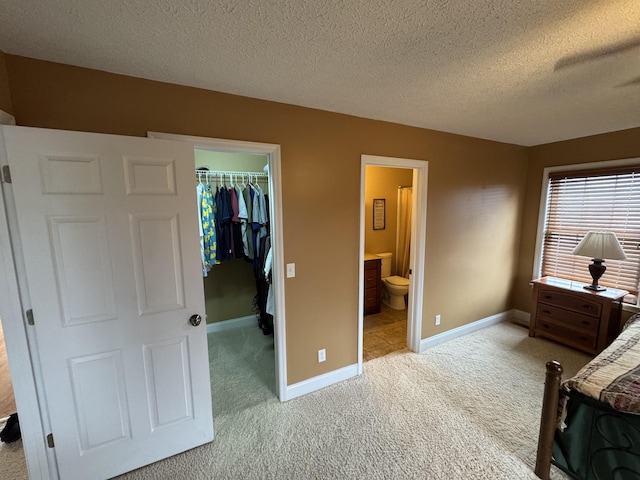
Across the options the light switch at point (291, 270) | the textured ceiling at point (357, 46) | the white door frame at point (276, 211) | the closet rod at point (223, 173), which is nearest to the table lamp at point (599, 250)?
the textured ceiling at point (357, 46)

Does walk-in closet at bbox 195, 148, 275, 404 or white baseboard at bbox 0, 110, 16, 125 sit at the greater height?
white baseboard at bbox 0, 110, 16, 125

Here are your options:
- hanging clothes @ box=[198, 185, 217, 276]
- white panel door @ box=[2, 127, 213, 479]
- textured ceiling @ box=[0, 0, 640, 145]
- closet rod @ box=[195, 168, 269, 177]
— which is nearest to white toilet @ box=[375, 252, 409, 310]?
closet rod @ box=[195, 168, 269, 177]

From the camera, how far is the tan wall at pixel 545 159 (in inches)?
107

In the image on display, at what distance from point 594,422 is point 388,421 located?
117 centimetres

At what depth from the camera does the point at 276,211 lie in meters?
1.97

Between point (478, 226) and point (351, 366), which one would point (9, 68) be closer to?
point (351, 366)

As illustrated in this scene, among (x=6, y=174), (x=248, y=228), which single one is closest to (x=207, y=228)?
(x=248, y=228)

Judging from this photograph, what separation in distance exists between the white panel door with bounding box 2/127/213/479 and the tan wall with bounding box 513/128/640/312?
13.1 ft

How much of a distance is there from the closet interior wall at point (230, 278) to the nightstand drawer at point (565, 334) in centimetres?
353

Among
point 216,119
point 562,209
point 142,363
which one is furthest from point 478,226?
point 142,363

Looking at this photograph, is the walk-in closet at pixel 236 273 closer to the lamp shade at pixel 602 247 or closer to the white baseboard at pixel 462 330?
the white baseboard at pixel 462 330

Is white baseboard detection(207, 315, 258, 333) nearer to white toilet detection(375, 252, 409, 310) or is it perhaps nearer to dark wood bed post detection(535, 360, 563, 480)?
white toilet detection(375, 252, 409, 310)

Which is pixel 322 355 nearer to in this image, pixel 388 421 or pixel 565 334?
pixel 388 421

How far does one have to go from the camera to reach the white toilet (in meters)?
4.03
